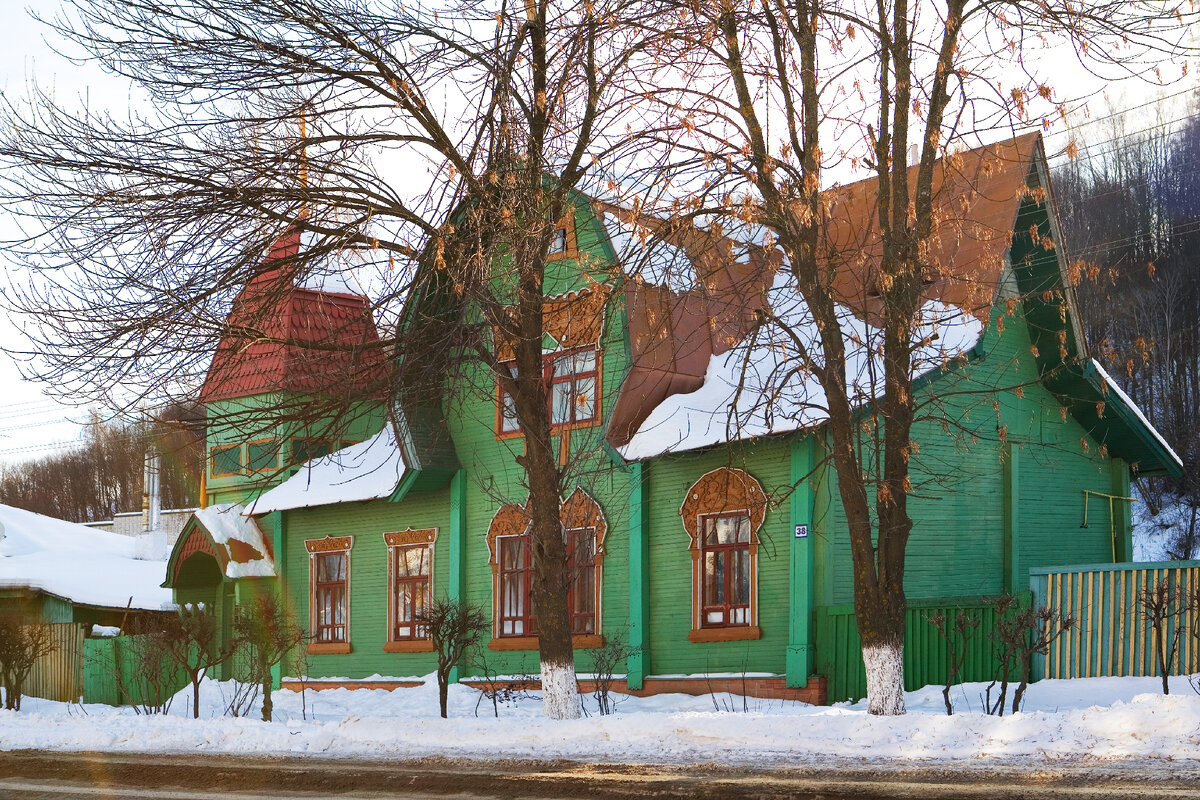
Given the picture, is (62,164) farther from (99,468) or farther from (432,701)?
(99,468)

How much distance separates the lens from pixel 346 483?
870 inches

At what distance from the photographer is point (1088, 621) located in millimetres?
14969

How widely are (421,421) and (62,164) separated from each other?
859 cm

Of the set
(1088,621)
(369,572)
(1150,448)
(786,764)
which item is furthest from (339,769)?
(1150,448)

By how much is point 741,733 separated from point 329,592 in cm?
1384

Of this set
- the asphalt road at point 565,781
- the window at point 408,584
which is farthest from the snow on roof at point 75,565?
the asphalt road at point 565,781

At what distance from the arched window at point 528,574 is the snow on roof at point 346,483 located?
2.03 metres

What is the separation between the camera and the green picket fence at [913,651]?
15898mm

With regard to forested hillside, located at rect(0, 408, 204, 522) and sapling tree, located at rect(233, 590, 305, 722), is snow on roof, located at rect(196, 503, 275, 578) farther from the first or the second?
forested hillside, located at rect(0, 408, 204, 522)

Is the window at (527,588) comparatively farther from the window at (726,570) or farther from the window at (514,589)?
the window at (726,570)

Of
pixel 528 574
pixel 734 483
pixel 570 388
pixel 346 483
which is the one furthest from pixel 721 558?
pixel 346 483

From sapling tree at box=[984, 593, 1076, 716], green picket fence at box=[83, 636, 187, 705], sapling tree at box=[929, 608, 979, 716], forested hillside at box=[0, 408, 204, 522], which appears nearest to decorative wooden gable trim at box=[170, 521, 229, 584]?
green picket fence at box=[83, 636, 187, 705]

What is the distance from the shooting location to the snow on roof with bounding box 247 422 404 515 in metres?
21.5

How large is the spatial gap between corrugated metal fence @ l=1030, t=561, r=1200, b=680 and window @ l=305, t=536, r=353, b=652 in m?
12.2
